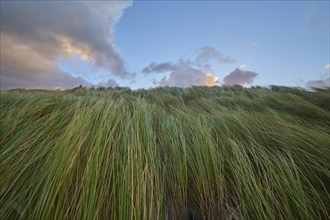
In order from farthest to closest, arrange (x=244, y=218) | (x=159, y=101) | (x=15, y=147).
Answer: (x=159, y=101) < (x=15, y=147) < (x=244, y=218)

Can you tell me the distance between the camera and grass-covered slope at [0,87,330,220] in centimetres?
116

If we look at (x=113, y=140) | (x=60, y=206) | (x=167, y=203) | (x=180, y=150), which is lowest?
(x=167, y=203)

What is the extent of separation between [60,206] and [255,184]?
1139mm

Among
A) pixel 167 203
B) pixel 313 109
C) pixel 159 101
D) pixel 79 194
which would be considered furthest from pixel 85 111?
pixel 313 109

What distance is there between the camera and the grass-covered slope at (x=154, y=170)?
1.16m

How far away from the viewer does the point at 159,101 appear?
4.17m

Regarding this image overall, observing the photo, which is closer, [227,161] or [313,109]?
[227,161]

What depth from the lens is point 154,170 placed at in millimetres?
1344

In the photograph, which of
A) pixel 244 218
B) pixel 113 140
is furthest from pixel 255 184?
pixel 113 140

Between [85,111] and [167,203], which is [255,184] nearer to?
[167,203]

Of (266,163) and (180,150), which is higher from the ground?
(180,150)

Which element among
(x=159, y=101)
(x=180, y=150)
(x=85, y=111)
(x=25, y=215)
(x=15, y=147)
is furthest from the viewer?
(x=159, y=101)

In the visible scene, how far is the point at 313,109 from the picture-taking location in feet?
9.37

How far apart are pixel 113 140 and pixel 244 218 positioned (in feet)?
3.22
